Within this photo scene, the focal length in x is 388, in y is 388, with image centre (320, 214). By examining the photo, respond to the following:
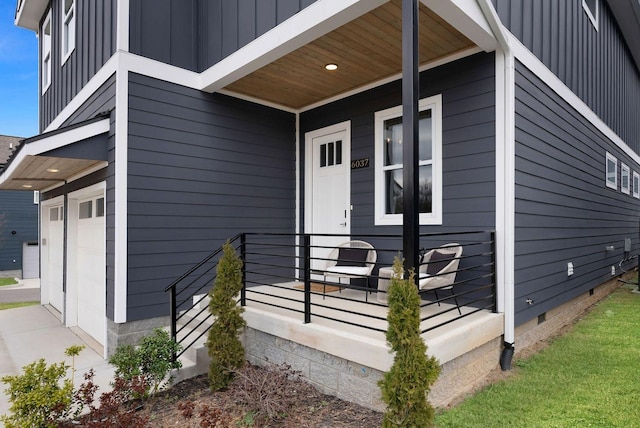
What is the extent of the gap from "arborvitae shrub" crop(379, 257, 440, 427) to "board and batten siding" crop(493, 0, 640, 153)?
3227mm

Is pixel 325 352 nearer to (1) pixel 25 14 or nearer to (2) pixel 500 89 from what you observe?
(2) pixel 500 89

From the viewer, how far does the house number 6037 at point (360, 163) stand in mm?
5301

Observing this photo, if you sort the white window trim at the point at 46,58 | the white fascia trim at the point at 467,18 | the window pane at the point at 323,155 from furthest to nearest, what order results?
the white window trim at the point at 46,58 < the window pane at the point at 323,155 < the white fascia trim at the point at 467,18

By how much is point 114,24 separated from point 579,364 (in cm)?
641

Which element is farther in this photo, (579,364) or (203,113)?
(203,113)

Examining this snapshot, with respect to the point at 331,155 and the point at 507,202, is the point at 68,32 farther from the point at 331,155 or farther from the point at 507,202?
the point at 507,202

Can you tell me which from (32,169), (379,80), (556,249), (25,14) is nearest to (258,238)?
(379,80)

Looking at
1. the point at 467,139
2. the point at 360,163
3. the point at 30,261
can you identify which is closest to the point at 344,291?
the point at 360,163

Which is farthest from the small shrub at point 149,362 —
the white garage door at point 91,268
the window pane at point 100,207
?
the window pane at point 100,207

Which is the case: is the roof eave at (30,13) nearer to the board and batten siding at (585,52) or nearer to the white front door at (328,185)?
the white front door at (328,185)

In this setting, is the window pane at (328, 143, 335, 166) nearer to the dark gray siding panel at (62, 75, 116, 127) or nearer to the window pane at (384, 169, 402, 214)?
the window pane at (384, 169, 402, 214)

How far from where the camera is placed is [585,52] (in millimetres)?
6617

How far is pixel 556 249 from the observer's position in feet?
16.6

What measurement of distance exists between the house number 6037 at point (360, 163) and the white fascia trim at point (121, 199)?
9.44 feet
